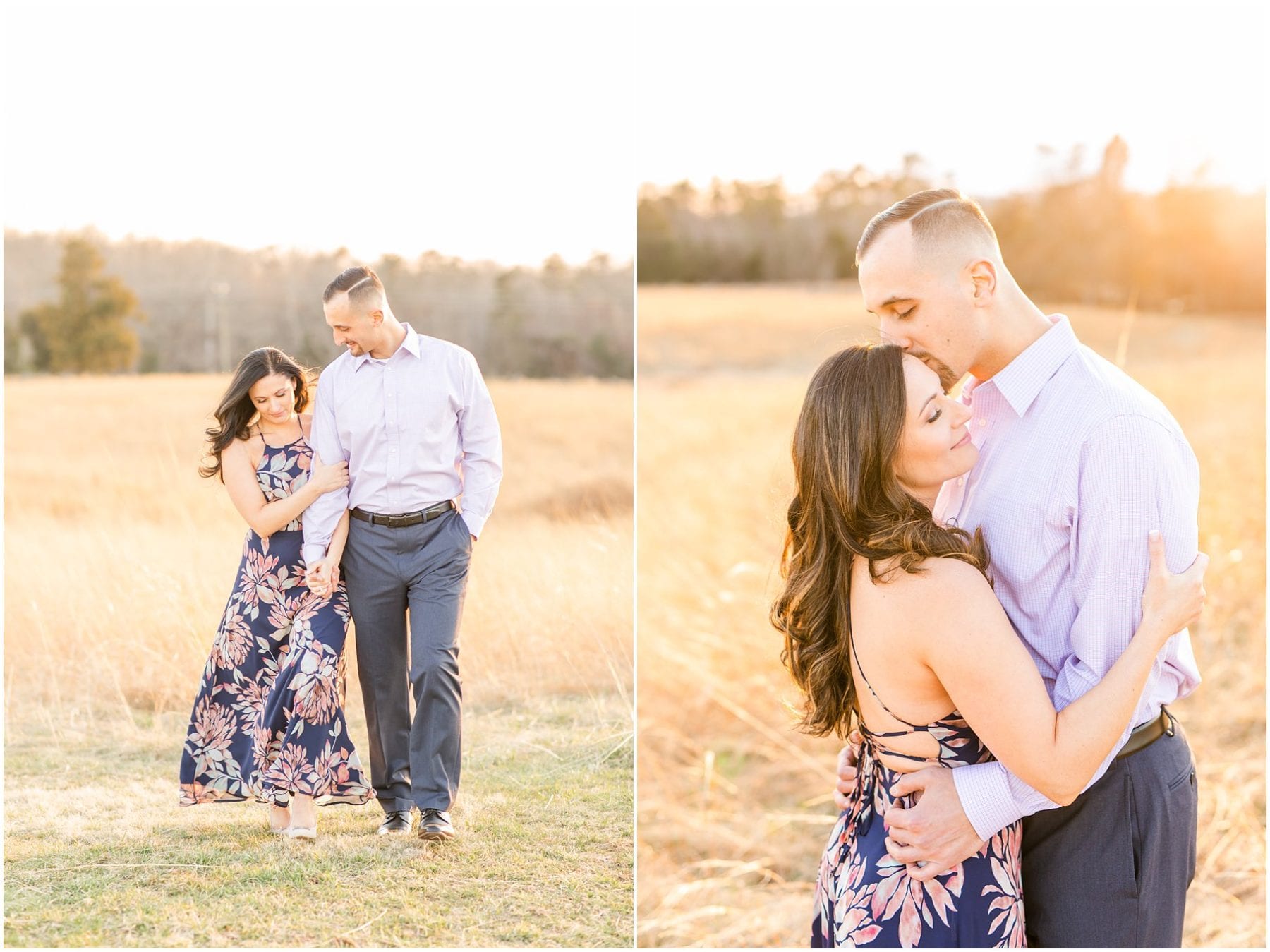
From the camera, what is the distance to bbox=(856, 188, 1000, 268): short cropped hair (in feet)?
7.11

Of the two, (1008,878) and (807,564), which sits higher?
(807,564)

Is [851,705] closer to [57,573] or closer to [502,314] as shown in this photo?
[57,573]

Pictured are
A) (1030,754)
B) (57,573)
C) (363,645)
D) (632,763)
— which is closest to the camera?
(1030,754)

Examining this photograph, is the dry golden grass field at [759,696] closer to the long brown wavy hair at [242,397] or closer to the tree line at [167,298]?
the long brown wavy hair at [242,397]

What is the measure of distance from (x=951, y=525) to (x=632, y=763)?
2364 millimetres

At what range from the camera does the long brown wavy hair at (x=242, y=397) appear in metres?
3.33

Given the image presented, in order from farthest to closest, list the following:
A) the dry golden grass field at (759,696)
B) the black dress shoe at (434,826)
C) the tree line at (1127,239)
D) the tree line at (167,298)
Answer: the tree line at (1127,239)
the tree line at (167,298)
the dry golden grass field at (759,696)
the black dress shoe at (434,826)

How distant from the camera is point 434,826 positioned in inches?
127

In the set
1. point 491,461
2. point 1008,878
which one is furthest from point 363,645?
point 1008,878

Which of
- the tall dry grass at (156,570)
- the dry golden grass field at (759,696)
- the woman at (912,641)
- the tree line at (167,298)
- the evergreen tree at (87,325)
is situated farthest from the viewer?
the evergreen tree at (87,325)

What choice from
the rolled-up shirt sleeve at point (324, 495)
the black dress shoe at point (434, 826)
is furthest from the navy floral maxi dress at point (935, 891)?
the rolled-up shirt sleeve at point (324, 495)

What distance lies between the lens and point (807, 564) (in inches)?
78.2

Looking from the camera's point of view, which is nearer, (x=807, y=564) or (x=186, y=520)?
(x=807, y=564)

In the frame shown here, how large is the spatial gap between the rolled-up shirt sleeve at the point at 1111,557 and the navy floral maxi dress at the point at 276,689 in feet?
6.53
